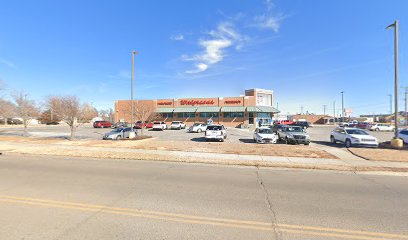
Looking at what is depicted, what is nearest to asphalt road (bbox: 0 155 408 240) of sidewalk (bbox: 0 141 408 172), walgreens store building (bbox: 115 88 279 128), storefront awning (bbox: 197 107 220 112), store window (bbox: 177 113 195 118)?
sidewalk (bbox: 0 141 408 172)

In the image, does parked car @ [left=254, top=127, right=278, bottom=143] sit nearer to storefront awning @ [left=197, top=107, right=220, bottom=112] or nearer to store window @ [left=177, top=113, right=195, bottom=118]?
storefront awning @ [left=197, top=107, right=220, bottom=112]

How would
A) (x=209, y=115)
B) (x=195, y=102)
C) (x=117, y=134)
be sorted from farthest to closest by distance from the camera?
1. (x=195, y=102)
2. (x=209, y=115)
3. (x=117, y=134)

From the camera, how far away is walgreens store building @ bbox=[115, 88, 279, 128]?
4454cm

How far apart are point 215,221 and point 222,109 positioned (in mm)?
41137

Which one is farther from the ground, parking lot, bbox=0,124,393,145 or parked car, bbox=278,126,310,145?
parked car, bbox=278,126,310,145

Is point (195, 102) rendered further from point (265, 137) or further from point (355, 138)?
point (355, 138)

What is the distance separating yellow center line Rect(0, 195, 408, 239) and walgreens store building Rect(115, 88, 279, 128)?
39.6m

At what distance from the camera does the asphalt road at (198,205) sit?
142 inches

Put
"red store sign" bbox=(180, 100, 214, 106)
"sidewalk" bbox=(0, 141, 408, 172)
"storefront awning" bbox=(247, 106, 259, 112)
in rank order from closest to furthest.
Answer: "sidewalk" bbox=(0, 141, 408, 172) → "storefront awning" bbox=(247, 106, 259, 112) → "red store sign" bbox=(180, 100, 214, 106)

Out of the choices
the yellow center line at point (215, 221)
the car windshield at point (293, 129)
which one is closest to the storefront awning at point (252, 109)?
the car windshield at point (293, 129)

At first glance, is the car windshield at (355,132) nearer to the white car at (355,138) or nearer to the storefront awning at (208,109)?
the white car at (355,138)

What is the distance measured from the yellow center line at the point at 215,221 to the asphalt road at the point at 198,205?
18 mm

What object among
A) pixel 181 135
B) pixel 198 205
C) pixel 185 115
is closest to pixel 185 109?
pixel 185 115

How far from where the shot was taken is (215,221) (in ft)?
13.1
